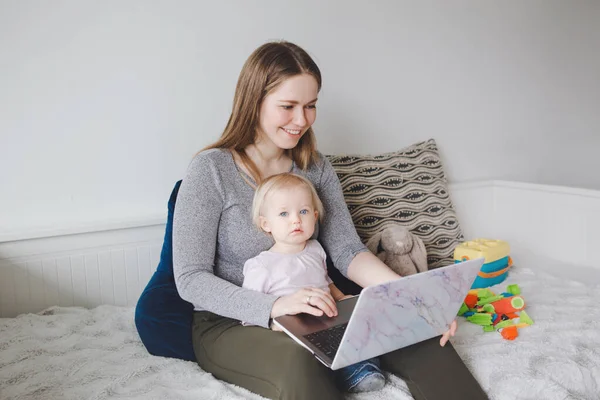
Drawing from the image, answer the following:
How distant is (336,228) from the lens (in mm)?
1516

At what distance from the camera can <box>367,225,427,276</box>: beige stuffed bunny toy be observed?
177 centimetres

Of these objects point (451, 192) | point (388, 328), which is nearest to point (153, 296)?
point (388, 328)

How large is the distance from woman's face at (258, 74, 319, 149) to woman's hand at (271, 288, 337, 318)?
16.5 inches

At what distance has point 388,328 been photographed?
3.33ft

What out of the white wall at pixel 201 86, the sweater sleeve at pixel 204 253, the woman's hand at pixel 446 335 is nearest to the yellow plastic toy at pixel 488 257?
the white wall at pixel 201 86

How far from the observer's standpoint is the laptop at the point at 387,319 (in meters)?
0.94

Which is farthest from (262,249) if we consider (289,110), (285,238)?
(289,110)

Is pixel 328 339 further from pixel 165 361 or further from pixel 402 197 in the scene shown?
pixel 402 197

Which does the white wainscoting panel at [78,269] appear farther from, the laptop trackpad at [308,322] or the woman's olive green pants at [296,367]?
the laptop trackpad at [308,322]

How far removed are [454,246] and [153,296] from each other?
3.72 ft

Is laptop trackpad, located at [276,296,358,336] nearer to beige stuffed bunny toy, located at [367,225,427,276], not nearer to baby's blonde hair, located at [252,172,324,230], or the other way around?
baby's blonde hair, located at [252,172,324,230]

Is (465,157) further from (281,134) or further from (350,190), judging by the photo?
(281,134)

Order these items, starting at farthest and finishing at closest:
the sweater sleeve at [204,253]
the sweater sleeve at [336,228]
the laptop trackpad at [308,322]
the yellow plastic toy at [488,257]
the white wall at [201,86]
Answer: the yellow plastic toy at [488,257], the white wall at [201,86], the sweater sleeve at [336,228], the sweater sleeve at [204,253], the laptop trackpad at [308,322]

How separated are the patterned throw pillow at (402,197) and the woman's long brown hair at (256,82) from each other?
0.61 meters
